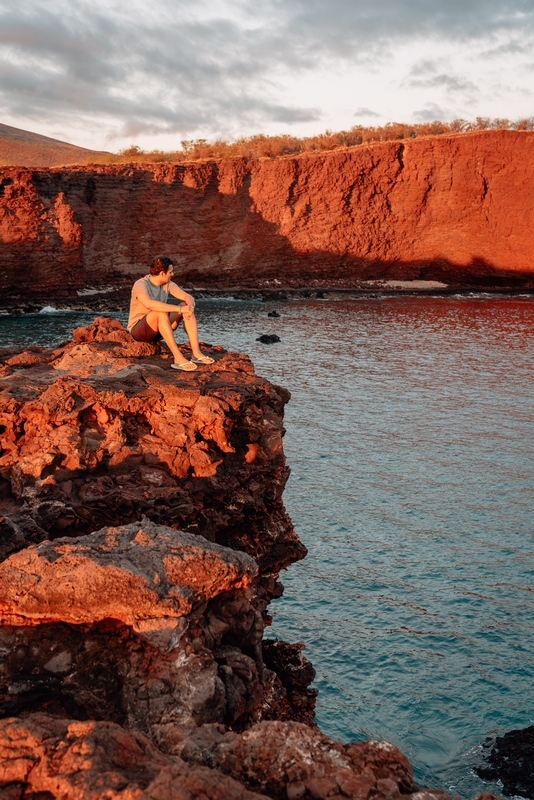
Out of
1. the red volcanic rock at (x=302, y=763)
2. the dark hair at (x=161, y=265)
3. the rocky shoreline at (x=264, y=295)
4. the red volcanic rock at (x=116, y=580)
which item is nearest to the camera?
the red volcanic rock at (x=302, y=763)

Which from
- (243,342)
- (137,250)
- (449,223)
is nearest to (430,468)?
(243,342)

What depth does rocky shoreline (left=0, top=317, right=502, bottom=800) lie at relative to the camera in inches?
95.0

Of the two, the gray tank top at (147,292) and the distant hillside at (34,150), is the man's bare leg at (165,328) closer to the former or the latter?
the gray tank top at (147,292)

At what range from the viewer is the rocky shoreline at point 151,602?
241cm

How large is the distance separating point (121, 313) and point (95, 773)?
31438 mm

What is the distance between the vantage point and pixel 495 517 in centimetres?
980

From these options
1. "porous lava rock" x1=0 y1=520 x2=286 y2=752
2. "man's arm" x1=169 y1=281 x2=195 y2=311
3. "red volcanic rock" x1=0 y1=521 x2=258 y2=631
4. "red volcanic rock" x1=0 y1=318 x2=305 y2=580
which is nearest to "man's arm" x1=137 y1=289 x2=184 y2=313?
"man's arm" x1=169 y1=281 x2=195 y2=311

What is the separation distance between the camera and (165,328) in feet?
22.6

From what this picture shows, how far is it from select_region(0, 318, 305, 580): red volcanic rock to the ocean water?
137 cm

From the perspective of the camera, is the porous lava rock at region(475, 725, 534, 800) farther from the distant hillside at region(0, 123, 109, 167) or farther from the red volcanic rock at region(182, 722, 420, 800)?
the distant hillside at region(0, 123, 109, 167)

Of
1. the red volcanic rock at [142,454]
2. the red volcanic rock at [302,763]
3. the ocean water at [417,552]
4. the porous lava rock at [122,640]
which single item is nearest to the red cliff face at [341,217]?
the ocean water at [417,552]

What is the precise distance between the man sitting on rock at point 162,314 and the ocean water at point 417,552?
2.82m

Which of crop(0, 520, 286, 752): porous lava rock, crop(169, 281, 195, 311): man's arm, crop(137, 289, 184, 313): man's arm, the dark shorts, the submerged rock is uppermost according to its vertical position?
crop(169, 281, 195, 311): man's arm

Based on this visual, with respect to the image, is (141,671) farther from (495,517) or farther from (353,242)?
(353,242)
